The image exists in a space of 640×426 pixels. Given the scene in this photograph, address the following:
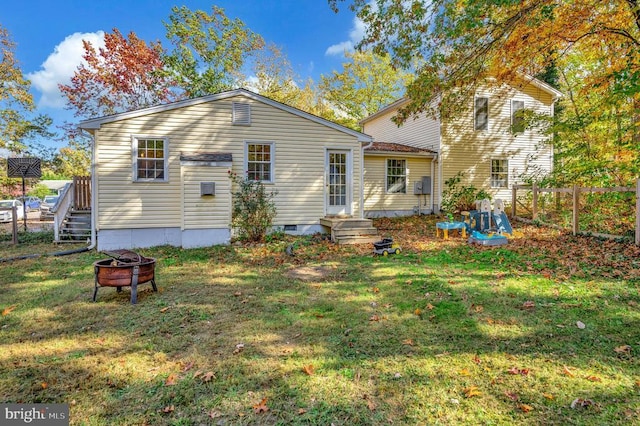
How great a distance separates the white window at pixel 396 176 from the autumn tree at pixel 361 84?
41.9 ft

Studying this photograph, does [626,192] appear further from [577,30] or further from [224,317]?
[224,317]

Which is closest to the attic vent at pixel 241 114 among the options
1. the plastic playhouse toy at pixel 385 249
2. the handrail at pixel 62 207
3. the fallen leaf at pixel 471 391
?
the plastic playhouse toy at pixel 385 249

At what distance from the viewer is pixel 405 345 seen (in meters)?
3.40

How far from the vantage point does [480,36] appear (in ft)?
28.5

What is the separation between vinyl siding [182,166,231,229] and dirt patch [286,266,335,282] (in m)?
3.56

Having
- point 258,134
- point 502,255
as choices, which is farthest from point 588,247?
point 258,134

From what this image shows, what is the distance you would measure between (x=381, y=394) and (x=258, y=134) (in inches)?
342

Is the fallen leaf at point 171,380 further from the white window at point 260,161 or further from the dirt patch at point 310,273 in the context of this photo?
the white window at point 260,161

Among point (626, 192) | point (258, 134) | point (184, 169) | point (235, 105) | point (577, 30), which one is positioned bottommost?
point (626, 192)

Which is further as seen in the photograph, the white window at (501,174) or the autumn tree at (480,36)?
the white window at (501,174)

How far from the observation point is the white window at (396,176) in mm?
14781

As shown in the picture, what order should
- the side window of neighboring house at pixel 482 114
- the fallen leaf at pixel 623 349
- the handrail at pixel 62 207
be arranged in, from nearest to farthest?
the fallen leaf at pixel 623 349 → the handrail at pixel 62 207 → the side window of neighboring house at pixel 482 114

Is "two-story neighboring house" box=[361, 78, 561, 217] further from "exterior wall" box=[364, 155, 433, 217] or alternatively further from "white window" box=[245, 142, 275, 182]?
"white window" box=[245, 142, 275, 182]

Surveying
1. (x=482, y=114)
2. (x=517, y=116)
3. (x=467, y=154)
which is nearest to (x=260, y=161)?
(x=467, y=154)
